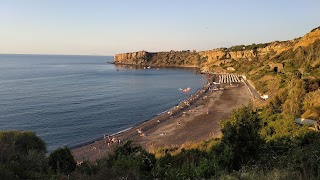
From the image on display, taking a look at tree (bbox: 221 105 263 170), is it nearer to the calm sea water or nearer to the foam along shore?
the foam along shore

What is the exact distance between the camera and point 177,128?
42.9 meters

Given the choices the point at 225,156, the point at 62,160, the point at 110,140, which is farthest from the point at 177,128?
the point at 225,156

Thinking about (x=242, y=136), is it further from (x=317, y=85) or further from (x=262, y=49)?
(x=262, y=49)

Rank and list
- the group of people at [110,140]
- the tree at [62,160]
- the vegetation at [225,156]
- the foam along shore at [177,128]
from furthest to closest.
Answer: the group of people at [110,140], the foam along shore at [177,128], the tree at [62,160], the vegetation at [225,156]

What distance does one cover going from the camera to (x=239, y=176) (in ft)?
21.0

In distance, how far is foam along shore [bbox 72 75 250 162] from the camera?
34688mm

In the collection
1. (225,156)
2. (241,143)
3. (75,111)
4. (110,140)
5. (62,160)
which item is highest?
(241,143)

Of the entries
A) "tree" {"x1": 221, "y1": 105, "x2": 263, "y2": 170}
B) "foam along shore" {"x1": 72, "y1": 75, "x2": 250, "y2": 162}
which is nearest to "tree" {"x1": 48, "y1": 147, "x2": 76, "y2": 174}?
"foam along shore" {"x1": 72, "y1": 75, "x2": 250, "y2": 162}

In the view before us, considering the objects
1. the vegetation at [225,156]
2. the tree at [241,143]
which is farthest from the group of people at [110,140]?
the tree at [241,143]

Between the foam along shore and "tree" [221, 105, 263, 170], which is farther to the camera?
the foam along shore

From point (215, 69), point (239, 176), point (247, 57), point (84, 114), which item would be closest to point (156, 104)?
point (84, 114)

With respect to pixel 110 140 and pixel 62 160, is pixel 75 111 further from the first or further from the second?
pixel 62 160

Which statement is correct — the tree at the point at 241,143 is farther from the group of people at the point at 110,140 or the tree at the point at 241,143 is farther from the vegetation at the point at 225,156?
the group of people at the point at 110,140

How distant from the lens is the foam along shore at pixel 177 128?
34.7m
